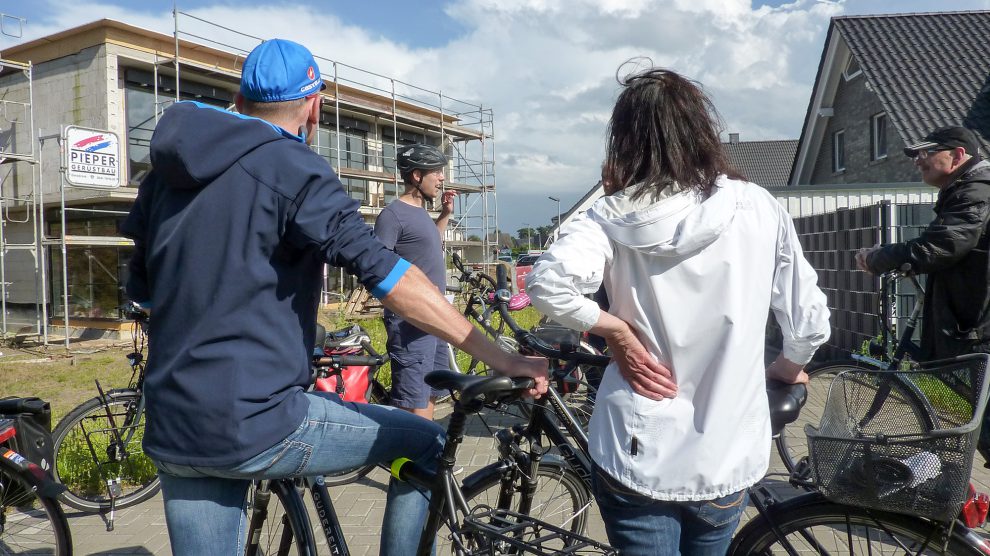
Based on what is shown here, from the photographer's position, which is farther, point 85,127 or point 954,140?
point 85,127

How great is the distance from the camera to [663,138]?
187 cm

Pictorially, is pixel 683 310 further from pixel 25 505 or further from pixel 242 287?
pixel 25 505

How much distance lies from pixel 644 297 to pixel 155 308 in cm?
119

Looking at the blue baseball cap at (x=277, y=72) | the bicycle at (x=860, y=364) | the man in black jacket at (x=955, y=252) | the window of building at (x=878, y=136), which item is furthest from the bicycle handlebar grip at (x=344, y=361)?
the window of building at (x=878, y=136)

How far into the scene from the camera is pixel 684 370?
1834 mm

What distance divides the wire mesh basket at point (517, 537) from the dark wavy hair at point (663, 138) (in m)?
1.03

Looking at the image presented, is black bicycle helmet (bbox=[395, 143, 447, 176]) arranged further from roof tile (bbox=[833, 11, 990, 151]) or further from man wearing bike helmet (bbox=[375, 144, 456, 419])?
roof tile (bbox=[833, 11, 990, 151])

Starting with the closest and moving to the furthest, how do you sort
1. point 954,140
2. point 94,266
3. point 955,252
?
1. point 955,252
2. point 954,140
3. point 94,266

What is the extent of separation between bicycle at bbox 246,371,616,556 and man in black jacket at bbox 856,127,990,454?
2562 millimetres

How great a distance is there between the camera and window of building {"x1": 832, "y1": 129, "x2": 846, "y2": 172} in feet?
65.9

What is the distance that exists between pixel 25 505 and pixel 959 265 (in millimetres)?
4496

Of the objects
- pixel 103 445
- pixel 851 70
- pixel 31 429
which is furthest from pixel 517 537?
pixel 851 70

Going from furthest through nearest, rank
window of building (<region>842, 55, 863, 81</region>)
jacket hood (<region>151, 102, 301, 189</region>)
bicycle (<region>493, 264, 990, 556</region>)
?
window of building (<region>842, 55, 863, 81</region>)
bicycle (<region>493, 264, 990, 556</region>)
jacket hood (<region>151, 102, 301, 189</region>)

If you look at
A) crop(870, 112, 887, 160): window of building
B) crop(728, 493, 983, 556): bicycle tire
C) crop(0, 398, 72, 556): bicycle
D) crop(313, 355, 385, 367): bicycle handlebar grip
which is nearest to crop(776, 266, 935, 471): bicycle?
crop(728, 493, 983, 556): bicycle tire
